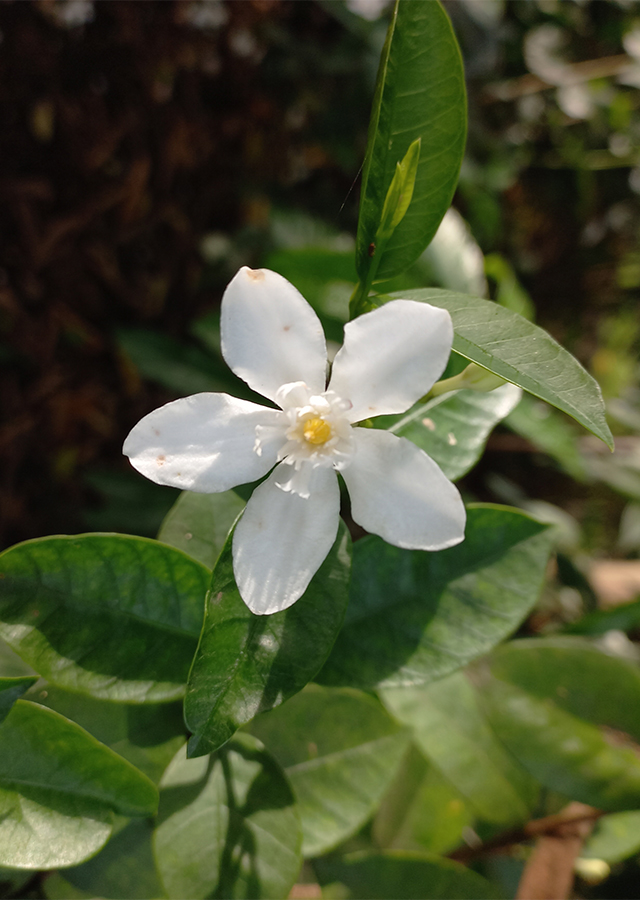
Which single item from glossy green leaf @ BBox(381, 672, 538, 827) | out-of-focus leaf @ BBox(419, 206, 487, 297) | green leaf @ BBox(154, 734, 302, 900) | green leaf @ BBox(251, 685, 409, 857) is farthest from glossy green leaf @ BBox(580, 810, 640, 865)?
out-of-focus leaf @ BBox(419, 206, 487, 297)

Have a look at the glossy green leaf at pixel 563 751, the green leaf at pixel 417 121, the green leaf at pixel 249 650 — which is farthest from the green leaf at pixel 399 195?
the glossy green leaf at pixel 563 751

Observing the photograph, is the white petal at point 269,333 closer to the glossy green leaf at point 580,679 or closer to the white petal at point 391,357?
the white petal at point 391,357

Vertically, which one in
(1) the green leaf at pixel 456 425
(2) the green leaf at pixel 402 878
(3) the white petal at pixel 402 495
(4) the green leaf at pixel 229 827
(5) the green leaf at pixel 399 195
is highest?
(5) the green leaf at pixel 399 195

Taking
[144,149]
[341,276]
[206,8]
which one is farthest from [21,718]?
[206,8]

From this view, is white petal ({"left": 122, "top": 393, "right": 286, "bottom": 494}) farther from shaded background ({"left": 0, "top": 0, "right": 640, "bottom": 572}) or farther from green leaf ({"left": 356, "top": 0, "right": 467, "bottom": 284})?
shaded background ({"left": 0, "top": 0, "right": 640, "bottom": 572})

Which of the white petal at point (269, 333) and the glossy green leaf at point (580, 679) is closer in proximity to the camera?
the white petal at point (269, 333)

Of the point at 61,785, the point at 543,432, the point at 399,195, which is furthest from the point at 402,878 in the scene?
the point at 543,432
